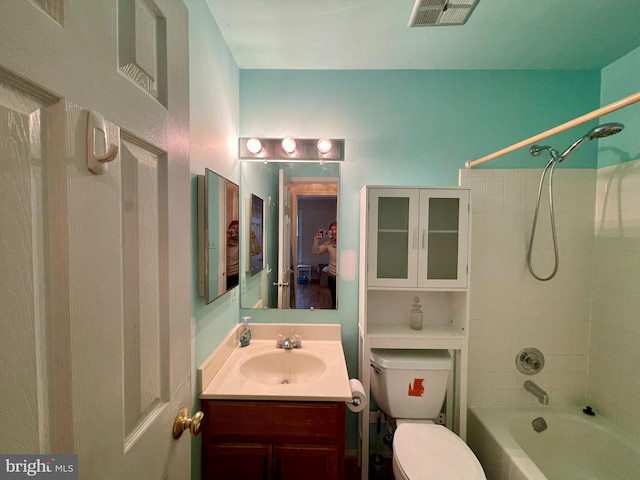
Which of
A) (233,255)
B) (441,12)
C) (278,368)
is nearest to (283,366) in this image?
(278,368)

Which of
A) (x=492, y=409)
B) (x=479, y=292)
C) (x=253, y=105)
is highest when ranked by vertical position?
(x=253, y=105)

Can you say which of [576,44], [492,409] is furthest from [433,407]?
[576,44]

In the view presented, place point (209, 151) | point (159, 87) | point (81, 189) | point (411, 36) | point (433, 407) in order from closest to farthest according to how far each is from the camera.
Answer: point (81, 189) < point (159, 87) < point (209, 151) < point (411, 36) < point (433, 407)

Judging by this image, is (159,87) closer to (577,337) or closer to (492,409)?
(492,409)

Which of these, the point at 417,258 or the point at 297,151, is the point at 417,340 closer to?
the point at 417,258

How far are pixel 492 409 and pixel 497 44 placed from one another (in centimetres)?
214

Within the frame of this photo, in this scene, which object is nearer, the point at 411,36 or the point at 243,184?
the point at 411,36

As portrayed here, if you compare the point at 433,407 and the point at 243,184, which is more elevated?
the point at 243,184

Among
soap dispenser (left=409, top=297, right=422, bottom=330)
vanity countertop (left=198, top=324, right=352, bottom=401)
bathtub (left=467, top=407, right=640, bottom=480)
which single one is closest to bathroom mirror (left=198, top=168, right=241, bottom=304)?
vanity countertop (left=198, top=324, right=352, bottom=401)

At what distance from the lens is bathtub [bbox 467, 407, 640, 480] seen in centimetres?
139

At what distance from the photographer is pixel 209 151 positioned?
1.26m

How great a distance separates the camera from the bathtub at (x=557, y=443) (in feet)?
4.57

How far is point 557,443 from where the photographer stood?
5.15ft

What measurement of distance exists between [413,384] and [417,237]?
828mm
